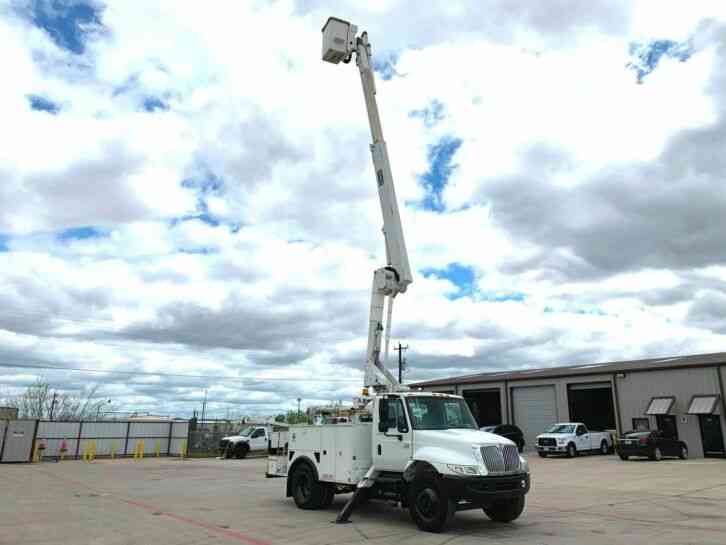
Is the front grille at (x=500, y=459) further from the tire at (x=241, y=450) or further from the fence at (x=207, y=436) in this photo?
the fence at (x=207, y=436)

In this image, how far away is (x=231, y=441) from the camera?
1399 inches

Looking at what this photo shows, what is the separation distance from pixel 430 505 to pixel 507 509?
1749 mm

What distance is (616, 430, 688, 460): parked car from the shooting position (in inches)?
1068

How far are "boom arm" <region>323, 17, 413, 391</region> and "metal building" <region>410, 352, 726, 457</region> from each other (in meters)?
22.5

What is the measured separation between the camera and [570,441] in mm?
30797

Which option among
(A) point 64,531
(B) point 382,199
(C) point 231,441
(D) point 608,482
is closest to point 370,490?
(A) point 64,531

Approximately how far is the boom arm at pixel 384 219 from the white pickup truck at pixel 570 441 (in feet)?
68.7

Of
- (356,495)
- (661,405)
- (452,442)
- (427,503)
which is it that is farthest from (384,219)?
(661,405)

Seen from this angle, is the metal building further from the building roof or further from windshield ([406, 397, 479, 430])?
windshield ([406, 397, 479, 430])

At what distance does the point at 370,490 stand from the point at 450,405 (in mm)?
2264

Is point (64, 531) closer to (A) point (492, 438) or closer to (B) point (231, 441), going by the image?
(A) point (492, 438)

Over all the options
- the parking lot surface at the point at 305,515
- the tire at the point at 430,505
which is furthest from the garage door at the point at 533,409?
the tire at the point at 430,505

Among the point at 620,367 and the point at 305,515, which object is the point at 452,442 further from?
the point at 620,367

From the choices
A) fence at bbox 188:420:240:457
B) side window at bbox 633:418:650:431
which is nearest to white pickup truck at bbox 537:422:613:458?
side window at bbox 633:418:650:431
